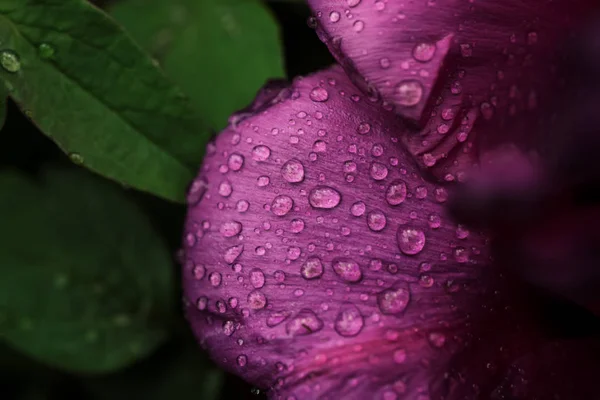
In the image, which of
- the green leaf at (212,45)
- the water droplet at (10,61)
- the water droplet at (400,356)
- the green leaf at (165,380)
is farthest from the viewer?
the green leaf at (165,380)

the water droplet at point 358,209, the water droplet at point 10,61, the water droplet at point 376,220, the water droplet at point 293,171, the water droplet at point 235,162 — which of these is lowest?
the water droplet at point 376,220

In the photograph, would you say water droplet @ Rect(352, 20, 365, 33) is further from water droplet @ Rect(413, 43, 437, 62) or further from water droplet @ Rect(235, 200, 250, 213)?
water droplet @ Rect(235, 200, 250, 213)

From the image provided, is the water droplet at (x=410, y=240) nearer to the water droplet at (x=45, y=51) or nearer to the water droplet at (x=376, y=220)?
the water droplet at (x=376, y=220)

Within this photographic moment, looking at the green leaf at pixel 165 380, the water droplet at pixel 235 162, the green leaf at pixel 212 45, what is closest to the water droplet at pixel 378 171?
the water droplet at pixel 235 162

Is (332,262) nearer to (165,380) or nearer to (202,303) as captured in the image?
(202,303)

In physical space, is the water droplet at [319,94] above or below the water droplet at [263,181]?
above

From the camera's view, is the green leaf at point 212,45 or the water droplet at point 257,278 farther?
the green leaf at point 212,45

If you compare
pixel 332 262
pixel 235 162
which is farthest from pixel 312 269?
pixel 235 162
